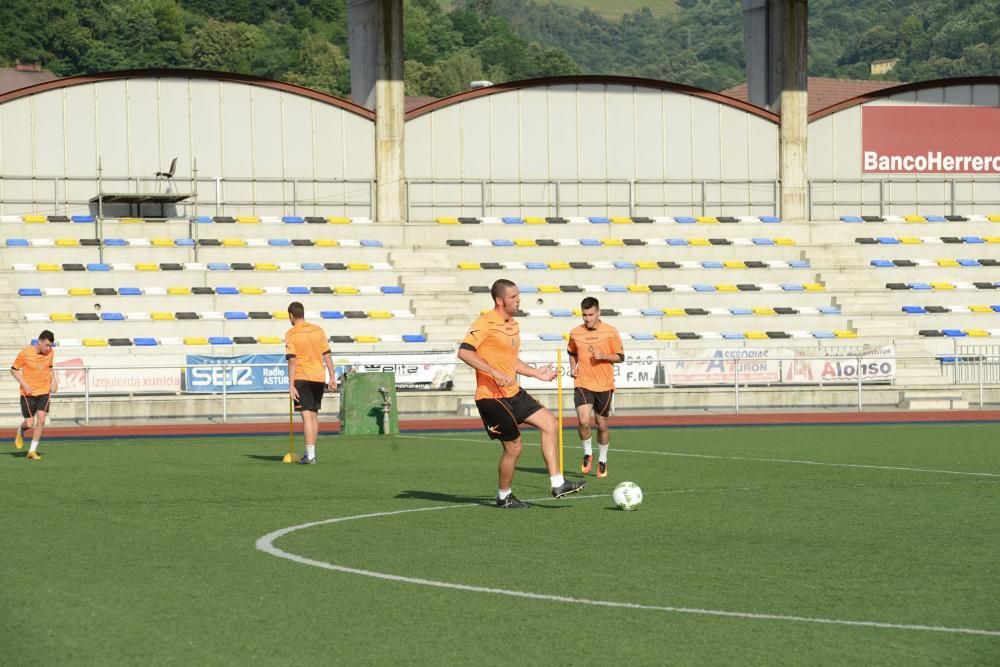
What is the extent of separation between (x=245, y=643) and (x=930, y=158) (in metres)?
44.1

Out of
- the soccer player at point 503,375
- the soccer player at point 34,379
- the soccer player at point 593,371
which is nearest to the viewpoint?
the soccer player at point 503,375

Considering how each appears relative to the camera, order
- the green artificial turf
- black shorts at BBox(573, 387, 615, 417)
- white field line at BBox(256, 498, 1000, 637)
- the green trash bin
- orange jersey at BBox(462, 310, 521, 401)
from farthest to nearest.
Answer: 1. the green trash bin
2. black shorts at BBox(573, 387, 615, 417)
3. orange jersey at BBox(462, 310, 521, 401)
4. white field line at BBox(256, 498, 1000, 637)
5. the green artificial turf

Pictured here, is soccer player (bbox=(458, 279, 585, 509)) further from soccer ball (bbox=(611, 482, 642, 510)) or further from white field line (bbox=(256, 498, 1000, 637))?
white field line (bbox=(256, 498, 1000, 637))

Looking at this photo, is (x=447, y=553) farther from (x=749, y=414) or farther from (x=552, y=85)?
(x=552, y=85)

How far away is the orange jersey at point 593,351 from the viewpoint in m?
18.0

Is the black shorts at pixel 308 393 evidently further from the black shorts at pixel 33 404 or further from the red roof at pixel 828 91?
the red roof at pixel 828 91

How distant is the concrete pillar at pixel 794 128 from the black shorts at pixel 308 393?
93.4 ft

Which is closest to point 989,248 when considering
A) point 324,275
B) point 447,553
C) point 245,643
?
point 324,275

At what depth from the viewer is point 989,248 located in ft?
146

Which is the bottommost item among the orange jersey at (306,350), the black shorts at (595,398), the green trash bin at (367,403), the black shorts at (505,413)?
the green trash bin at (367,403)

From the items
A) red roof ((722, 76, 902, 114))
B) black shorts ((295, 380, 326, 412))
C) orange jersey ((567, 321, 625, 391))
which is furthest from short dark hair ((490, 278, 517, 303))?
red roof ((722, 76, 902, 114))

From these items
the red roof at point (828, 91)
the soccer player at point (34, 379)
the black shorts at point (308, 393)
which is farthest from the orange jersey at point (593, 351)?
the red roof at point (828, 91)

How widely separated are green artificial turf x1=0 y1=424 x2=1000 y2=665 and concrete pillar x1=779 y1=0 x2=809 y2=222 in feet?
90.6

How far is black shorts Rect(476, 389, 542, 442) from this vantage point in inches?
539
